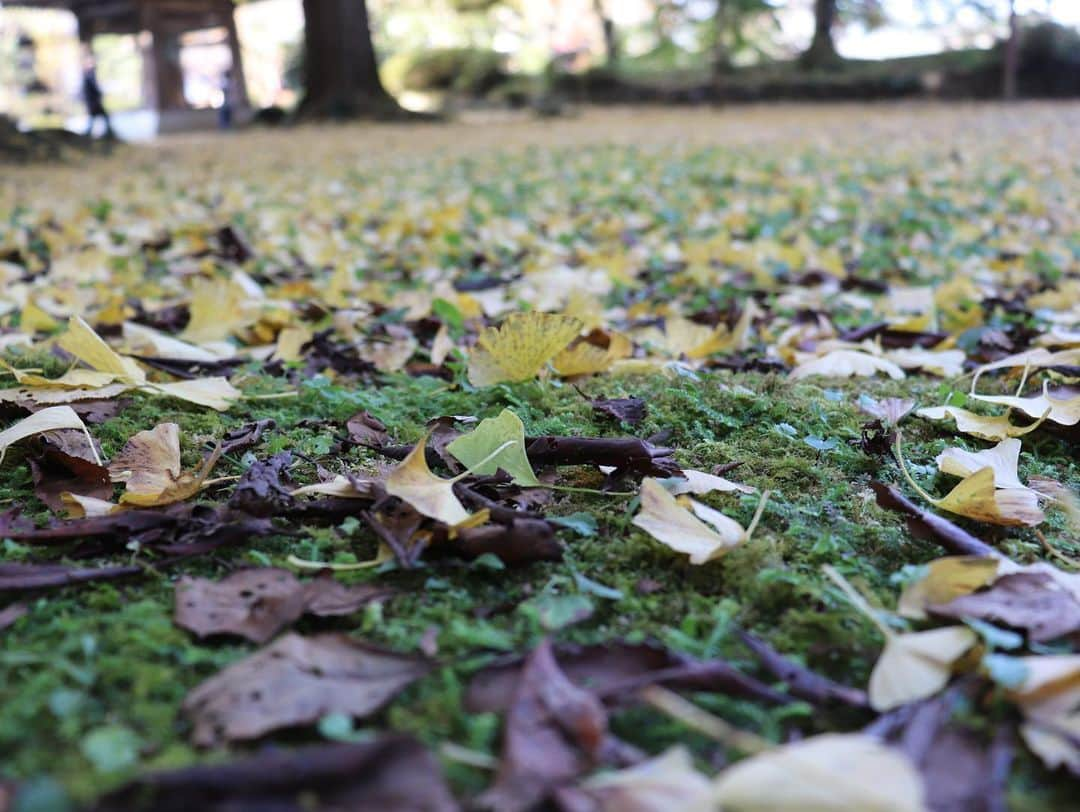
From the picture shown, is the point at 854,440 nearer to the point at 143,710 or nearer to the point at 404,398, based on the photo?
the point at 404,398

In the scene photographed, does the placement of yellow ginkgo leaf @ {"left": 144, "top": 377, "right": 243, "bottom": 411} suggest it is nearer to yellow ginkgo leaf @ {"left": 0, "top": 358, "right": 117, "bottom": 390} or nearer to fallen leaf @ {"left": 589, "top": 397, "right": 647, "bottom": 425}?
yellow ginkgo leaf @ {"left": 0, "top": 358, "right": 117, "bottom": 390}

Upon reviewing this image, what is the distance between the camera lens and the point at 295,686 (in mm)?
721

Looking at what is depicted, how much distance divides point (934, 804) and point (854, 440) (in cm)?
75

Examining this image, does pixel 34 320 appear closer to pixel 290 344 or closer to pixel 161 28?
pixel 290 344

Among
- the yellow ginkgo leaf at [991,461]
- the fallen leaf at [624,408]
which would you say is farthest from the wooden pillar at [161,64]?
the yellow ginkgo leaf at [991,461]

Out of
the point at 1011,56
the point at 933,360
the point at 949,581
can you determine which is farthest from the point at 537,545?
the point at 1011,56

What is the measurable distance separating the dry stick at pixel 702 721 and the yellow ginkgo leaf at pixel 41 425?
780 mm

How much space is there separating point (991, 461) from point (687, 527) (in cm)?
45

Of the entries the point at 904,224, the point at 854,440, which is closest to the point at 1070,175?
the point at 904,224

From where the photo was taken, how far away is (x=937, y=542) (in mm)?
1006

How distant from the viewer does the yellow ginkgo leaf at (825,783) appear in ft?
1.86

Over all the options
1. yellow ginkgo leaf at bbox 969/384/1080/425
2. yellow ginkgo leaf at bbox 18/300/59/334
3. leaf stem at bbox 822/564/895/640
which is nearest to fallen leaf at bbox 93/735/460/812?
leaf stem at bbox 822/564/895/640

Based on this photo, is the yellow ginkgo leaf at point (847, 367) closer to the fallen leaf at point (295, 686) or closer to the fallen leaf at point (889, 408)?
the fallen leaf at point (889, 408)

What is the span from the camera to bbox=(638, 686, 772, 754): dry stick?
0.68 meters
